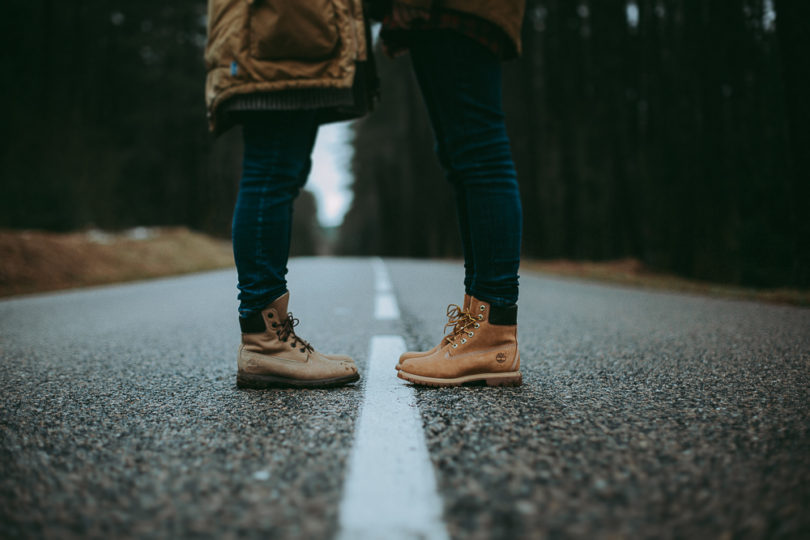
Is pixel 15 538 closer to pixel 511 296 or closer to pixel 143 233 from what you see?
pixel 511 296

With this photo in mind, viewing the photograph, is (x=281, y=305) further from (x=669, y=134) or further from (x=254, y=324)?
(x=669, y=134)

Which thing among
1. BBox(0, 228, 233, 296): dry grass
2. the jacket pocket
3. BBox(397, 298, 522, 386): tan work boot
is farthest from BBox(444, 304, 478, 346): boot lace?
BBox(0, 228, 233, 296): dry grass

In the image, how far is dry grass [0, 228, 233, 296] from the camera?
6027 mm

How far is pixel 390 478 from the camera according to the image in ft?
3.12

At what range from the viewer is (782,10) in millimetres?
4719

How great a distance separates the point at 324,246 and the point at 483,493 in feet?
329

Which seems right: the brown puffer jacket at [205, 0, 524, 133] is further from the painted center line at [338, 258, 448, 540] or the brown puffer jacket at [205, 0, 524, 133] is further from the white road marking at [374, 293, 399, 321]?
the white road marking at [374, 293, 399, 321]

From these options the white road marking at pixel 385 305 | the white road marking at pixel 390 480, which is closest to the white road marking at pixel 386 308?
the white road marking at pixel 385 305

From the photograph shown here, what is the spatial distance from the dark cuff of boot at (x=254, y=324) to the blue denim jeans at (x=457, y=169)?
3 centimetres

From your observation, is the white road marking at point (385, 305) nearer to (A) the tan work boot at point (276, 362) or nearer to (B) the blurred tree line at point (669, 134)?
(A) the tan work boot at point (276, 362)

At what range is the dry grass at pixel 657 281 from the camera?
14.1 feet

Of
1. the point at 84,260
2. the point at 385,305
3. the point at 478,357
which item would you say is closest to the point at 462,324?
the point at 478,357

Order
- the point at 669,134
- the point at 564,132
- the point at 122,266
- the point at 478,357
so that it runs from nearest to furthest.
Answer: the point at 478,357, the point at 669,134, the point at 122,266, the point at 564,132

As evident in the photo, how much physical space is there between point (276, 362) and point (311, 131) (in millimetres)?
794
